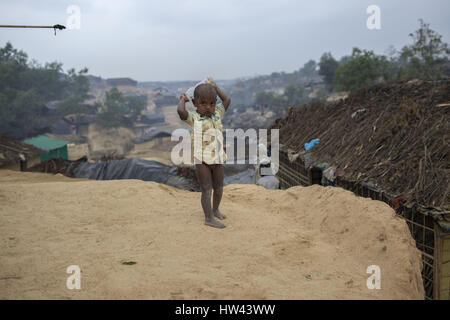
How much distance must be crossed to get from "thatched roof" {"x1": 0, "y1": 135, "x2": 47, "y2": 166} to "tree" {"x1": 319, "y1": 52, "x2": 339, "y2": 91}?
3093 centimetres

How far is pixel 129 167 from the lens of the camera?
9.72 metres

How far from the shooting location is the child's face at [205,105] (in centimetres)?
328

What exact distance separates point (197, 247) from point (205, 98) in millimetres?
1411

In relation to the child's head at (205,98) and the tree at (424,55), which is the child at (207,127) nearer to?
the child's head at (205,98)

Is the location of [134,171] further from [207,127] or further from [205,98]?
[205,98]

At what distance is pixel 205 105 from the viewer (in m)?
3.30

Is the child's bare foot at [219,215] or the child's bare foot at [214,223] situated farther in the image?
the child's bare foot at [219,215]

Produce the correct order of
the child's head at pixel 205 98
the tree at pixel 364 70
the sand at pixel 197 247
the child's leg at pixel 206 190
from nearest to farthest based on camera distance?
the sand at pixel 197 247 → the child's head at pixel 205 98 → the child's leg at pixel 206 190 → the tree at pixel 364 70


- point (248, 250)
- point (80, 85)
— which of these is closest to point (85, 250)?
point (248, 250)

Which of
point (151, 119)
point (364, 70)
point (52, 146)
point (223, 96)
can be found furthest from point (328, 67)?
point (223, 96)

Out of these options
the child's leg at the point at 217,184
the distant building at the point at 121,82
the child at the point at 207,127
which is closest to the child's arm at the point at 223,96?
the child at the point at 207,127

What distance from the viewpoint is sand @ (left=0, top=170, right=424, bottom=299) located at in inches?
86.0

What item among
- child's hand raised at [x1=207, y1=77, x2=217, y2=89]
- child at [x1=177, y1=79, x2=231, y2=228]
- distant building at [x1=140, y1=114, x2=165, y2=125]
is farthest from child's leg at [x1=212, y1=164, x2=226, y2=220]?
distant building at [x1=140, y1=114, x2=165, y2=125]

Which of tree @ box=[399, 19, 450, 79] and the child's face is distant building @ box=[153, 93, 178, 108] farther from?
the child's face
